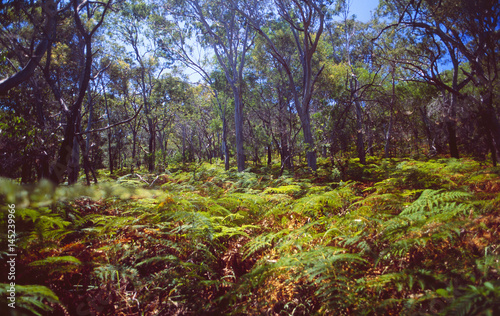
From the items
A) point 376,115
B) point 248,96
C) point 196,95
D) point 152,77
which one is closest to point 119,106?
point 152,77

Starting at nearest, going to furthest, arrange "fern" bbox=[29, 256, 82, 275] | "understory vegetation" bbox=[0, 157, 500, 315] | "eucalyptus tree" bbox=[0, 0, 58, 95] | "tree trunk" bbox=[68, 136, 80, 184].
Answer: "understory vegetation" bbox=[0, 157, 500, 315], "fern" bbox=[29, 256, 82, 275], "eucalyptus tree" bbox=[0, 0, 58, 95], "tree trunk" bbox=[68, 136, 80, 184]

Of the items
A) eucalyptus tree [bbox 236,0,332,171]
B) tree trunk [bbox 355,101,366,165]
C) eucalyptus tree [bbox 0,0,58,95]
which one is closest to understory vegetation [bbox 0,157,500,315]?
eucalyptus tree [bbox 0,0,58,95]

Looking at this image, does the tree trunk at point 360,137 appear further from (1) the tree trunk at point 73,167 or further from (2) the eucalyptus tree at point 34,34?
(2) the eucalyptus tree at point 34,34

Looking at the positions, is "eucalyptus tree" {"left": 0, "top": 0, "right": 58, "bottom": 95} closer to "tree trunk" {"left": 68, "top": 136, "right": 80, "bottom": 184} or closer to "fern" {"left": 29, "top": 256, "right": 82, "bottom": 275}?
"tree trunk" {"left": 68, "top": 136, "right": 80, "bottom": 184}

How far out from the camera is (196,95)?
2723cm

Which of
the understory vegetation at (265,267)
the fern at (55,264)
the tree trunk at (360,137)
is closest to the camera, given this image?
the understory vegetation at (265,267)

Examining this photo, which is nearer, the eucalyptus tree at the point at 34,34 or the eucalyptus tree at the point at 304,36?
the eucalyptus tree at the point at 34,34

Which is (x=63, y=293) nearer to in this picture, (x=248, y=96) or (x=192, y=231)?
(x=192, y=231)

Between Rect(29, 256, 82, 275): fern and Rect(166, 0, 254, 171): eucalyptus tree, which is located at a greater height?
Rect(166, 0, 254, 171): eucalyptus tree

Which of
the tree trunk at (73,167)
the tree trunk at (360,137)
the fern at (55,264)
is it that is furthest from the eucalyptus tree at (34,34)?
the tree trunk at (360,137)

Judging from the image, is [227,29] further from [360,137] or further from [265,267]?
[265,267]

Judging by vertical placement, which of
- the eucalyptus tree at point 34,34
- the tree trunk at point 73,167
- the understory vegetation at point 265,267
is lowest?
the understory vegetation at point 265,267

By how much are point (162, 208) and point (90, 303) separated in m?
1.49

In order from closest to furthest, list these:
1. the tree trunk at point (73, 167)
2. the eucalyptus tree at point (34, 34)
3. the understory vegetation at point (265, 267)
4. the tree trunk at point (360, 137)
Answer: the understory vegetation at point (265, 267)
the eucalyptus tree at point (34, 34)
the tree trunk at point (73, 167)
the tree trunk at point (360, 137)
